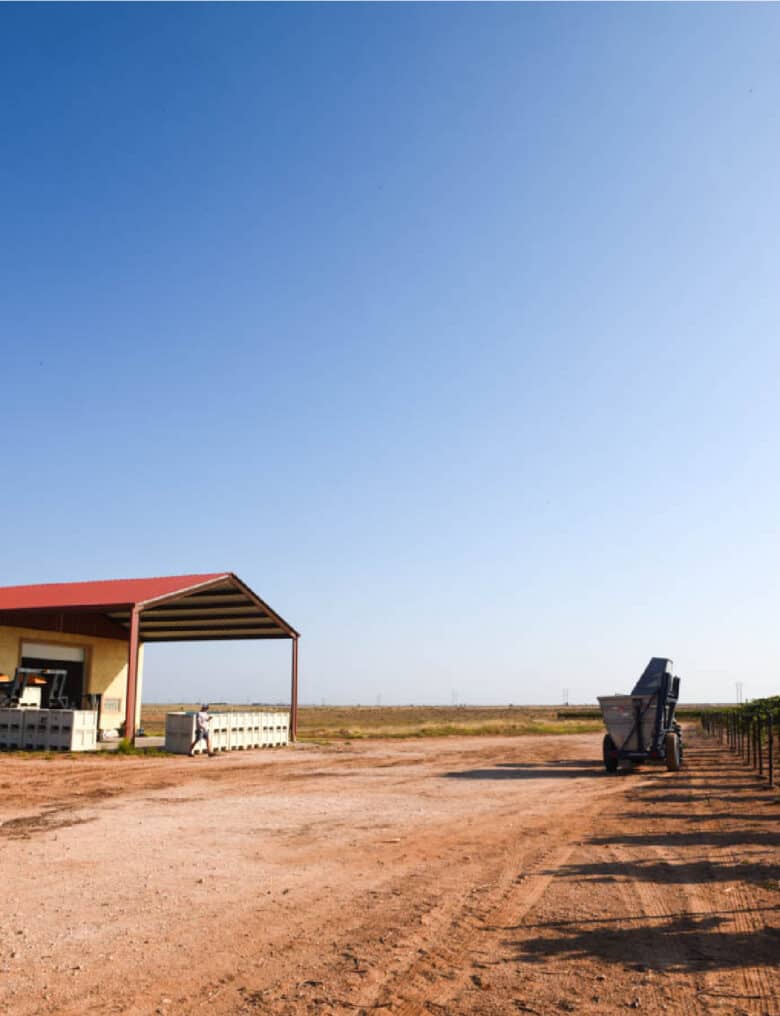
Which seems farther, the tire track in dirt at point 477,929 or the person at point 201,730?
the person at point 201,730

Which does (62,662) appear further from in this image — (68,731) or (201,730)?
(201,730)

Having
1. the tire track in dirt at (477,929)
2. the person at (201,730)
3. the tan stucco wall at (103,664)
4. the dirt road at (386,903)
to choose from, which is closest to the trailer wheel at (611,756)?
the dirt road at (386,903)

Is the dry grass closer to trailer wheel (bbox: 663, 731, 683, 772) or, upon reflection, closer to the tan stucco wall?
the tan stucco wall

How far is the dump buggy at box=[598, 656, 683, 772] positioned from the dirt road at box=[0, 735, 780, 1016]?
5597 millimetres

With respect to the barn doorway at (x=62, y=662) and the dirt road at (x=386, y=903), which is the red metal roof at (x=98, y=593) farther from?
the dirt road at (x=386, y=903)

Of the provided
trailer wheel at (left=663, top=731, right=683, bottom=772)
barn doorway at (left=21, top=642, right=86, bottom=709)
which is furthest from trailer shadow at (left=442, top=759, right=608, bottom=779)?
barn doorway at (left=21, top=642, right=86, bottom=709)

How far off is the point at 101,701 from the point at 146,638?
5535 mm

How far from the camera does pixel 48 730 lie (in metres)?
26.2

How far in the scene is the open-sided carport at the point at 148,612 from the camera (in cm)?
2895

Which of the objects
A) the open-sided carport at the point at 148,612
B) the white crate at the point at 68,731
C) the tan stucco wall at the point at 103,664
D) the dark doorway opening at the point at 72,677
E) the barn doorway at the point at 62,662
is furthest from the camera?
the dark doorway opening at the point at 72,677

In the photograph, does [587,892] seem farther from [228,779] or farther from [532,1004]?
[228,779]

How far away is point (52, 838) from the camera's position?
1145 centimetres

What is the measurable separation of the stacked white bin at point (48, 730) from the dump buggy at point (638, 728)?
51.3ft

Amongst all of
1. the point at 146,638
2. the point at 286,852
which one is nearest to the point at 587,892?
the point at 286,852
